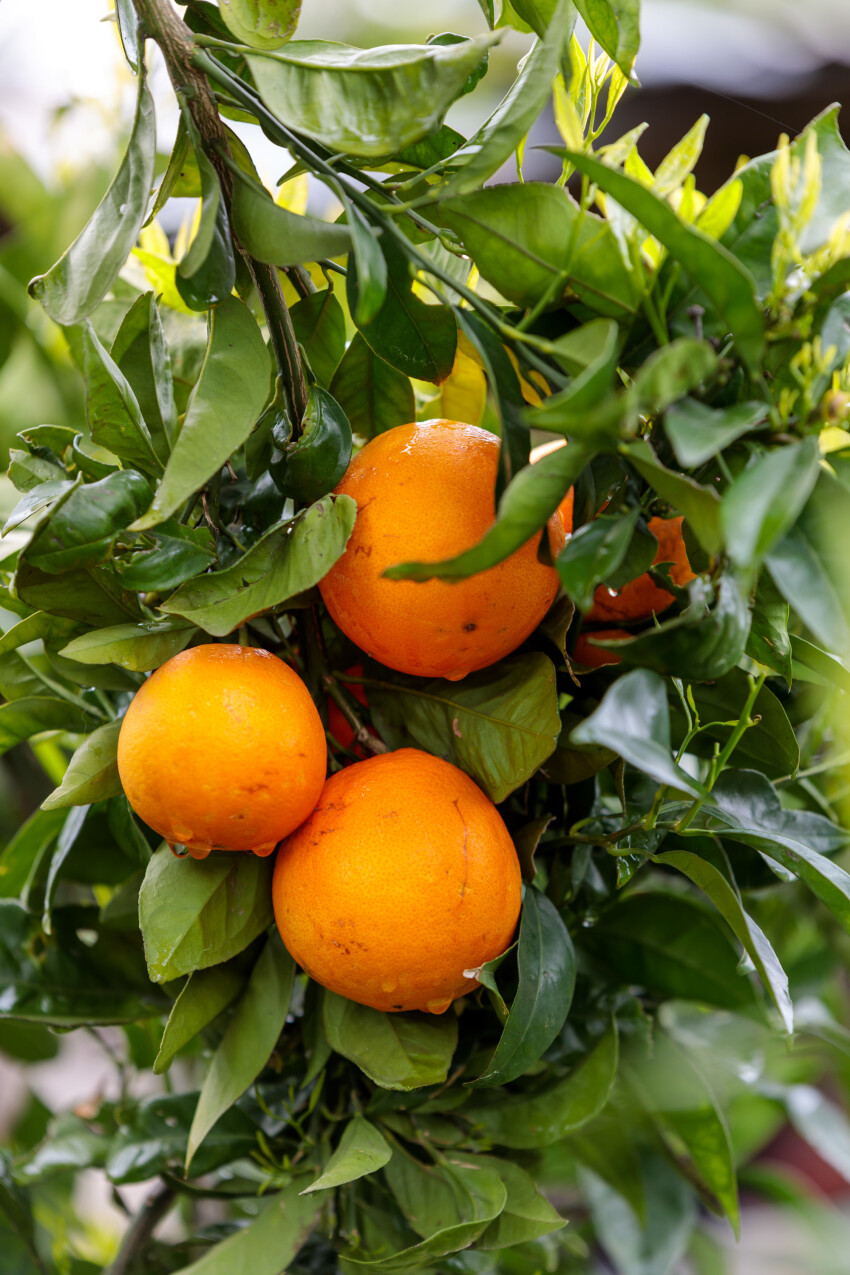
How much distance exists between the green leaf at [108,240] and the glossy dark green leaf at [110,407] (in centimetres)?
2

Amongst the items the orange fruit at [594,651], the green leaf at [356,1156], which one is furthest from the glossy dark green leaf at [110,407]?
Result: the green leaf at [356,1156]

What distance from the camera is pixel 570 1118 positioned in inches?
19.7

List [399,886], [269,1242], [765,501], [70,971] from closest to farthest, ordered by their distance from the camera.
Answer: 1. [765,501]
2. [399,886]
3. [269,1242]
4. [70,971]

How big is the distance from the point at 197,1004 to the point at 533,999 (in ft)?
0.53

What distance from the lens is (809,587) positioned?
0.31m

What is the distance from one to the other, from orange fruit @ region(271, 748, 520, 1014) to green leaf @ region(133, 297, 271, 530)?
0.48ft

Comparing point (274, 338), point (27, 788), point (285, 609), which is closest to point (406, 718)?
point (285, 609)

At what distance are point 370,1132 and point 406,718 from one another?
0.20m

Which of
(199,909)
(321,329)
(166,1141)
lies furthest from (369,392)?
(166,1141)

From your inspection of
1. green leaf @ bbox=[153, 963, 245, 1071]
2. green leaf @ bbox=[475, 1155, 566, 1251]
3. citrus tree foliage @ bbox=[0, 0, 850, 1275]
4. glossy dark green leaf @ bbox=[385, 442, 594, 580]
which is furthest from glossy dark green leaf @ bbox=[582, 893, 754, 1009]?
glossy dark green leaf @ bbox=[385, 442, 594, 580]

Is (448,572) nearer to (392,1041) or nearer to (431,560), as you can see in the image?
(431,560)

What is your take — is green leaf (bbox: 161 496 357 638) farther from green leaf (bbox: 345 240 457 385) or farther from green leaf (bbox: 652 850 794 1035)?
green leaf (bbox: 652 850 794 1035)

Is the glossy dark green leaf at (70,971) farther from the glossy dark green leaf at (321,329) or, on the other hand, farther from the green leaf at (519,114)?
the green leaf at (519,114)

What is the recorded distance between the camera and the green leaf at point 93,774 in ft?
1.38
